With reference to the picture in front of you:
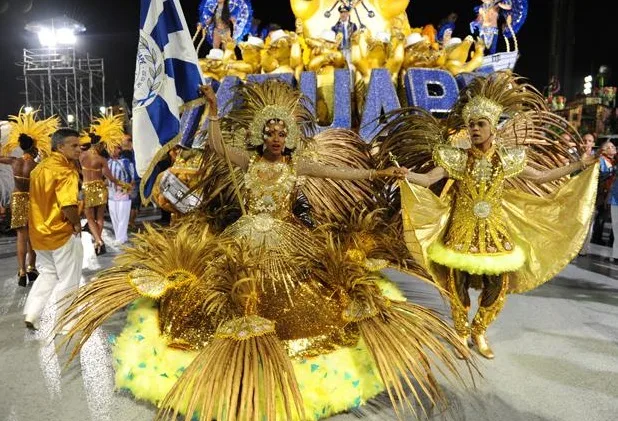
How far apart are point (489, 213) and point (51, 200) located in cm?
343

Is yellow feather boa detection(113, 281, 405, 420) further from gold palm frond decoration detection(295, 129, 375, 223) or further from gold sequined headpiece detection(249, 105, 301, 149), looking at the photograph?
gold palm frond decoration detection(295, 129, 375, 223)

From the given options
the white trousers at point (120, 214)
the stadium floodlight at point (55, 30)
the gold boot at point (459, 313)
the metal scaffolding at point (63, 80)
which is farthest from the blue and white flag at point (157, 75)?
the stadium floodlight at point (55, 30)

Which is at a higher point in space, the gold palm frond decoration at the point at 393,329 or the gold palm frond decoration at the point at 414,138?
the gold palm frond decoration at the point at 414,138

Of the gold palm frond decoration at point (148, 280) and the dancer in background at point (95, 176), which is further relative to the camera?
the dancer in background at point (95, 176)

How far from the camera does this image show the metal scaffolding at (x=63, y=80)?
1466cm

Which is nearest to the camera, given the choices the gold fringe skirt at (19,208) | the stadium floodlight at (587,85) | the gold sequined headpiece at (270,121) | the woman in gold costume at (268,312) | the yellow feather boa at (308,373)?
the woman in gold costume at (268,312)

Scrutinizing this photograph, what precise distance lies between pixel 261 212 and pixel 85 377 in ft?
5.24

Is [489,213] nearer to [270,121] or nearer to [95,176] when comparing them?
[270,121]

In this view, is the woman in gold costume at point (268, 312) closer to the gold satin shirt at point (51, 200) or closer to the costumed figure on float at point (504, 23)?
the gold satin shirt at point (51, 200)

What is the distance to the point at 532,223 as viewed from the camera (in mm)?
3660

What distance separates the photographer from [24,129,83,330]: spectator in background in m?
3.96

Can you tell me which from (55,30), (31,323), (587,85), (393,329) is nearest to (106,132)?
(31,323)

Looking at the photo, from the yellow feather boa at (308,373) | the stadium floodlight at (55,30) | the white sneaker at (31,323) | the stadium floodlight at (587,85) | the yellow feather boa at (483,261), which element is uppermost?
the stadium floodlight at (55,30)

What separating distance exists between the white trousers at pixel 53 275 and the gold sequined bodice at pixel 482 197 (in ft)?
10.2
